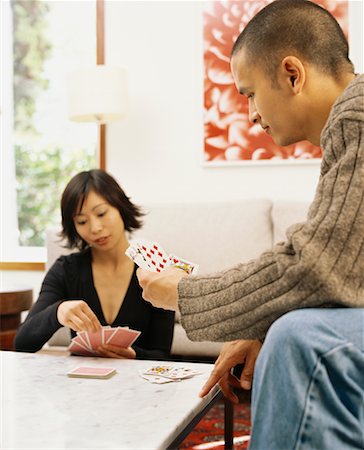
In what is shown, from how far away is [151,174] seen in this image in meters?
3.83

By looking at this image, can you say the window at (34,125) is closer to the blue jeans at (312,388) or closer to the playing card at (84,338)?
the playing card at (84,338)

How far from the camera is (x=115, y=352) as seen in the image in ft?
5.95

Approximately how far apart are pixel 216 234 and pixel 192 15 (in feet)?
5.13

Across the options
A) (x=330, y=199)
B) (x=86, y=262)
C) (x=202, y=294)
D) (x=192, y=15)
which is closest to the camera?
(x=330, y=199)

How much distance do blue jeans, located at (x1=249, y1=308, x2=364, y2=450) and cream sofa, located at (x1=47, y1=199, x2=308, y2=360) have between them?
221 cm

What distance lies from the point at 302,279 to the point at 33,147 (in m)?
3.67

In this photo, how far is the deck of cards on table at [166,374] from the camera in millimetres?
1479

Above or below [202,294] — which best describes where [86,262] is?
below

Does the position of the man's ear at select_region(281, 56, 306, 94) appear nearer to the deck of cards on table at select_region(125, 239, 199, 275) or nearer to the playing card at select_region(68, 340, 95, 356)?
the deck of cards on table at select_region(125, 239, 199, 275)

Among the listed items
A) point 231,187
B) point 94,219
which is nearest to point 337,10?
point 231,187

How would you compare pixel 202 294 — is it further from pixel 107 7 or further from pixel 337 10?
pixel 107 7

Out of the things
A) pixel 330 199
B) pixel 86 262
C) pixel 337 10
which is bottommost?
pixel 86 262

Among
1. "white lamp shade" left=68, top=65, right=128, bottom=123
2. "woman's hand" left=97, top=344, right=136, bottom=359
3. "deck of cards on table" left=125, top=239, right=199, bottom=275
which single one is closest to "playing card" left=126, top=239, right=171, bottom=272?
"deck of cards on table" left=125, top=239, right=199, bottom=275

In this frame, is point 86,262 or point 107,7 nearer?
point 86,262
